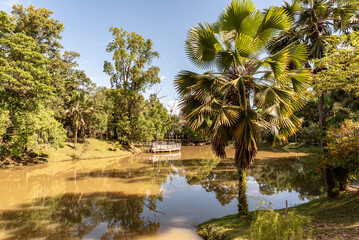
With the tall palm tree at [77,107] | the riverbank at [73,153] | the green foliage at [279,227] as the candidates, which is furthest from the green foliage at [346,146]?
the tall palm tree at [77,107]

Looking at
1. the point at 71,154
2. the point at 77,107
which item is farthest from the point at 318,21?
the point at 77,107

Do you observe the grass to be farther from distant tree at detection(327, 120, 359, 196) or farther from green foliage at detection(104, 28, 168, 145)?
distant tree at detection(327, 120, 359, 196)

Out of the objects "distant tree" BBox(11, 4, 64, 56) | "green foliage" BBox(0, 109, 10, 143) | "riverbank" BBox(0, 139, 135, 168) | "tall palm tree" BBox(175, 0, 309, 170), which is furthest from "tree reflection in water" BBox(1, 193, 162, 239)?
"distant tree" BBox(11, 4, 64, 56)

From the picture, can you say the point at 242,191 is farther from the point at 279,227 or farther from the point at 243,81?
the point at 243,81

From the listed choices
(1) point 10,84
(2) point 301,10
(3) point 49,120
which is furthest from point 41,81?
(2) point 301,10

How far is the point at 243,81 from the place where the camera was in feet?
16.3


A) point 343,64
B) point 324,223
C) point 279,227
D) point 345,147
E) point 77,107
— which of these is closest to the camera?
point 279,227

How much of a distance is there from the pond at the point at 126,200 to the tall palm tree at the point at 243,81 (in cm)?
170

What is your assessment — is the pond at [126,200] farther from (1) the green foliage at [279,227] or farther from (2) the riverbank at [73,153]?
(2) the riverbank at [73,153]

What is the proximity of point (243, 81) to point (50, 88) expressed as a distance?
16.8 metres

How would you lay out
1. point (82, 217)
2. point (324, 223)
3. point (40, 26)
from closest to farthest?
point (324, 223) → point (82, 217) → point (40, 26)

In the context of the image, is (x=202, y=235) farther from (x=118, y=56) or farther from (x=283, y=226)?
(x=118, y=56)

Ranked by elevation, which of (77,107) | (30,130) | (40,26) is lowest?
(30,130)

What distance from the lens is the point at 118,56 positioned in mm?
26656
